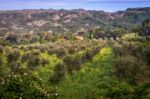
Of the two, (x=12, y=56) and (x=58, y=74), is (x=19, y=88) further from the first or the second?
(x=12, y=56)

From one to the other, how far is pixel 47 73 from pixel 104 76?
9276 mm

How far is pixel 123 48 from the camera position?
55719 mm

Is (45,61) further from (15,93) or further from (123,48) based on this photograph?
(15,93)

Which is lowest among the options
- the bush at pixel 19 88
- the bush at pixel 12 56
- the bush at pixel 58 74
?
the bush at pixel 58 74

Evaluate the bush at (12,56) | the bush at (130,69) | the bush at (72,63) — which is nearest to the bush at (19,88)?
the bush at (130,69)

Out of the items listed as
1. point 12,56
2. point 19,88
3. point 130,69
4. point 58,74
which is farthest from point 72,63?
point 19,88

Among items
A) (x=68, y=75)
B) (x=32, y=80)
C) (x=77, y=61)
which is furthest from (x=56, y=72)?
(x=32, y=80)

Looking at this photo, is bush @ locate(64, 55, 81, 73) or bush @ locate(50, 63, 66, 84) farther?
bush @ locate(64, 55, 81, 73)

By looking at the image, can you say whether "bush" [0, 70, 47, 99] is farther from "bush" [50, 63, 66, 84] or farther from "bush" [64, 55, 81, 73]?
"bush" [64, 55, 81, 73]

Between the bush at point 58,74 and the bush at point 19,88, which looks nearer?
the bush at point 19,88

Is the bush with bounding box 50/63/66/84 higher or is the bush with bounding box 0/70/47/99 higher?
the bush with bounding box 0/70/47/99

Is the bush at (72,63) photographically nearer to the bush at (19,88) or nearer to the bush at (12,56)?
the bush at (12,56)

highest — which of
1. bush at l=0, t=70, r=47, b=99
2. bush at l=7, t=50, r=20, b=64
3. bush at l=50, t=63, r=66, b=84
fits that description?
bush at l=0, t=70, r=47, b=99

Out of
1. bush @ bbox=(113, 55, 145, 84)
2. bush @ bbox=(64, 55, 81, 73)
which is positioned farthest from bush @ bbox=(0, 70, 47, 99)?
bush @ bbox=(64, 55, 81, 73)
